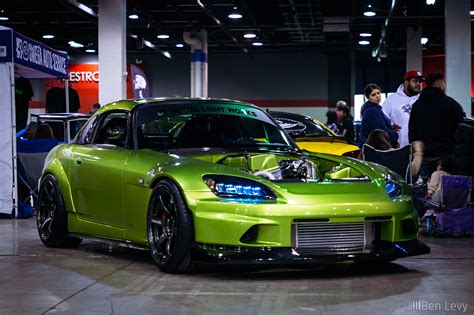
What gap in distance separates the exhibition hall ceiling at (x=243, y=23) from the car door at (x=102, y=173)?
18223 mm

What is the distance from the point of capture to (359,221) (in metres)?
5.79

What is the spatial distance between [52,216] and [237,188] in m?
2.53

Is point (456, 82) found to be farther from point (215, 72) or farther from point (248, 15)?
point (215, 72)

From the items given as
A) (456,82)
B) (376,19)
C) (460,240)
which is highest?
(376,19)

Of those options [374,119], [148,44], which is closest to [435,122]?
[374,119]

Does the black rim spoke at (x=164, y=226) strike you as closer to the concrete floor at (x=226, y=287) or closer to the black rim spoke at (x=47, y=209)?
the concrete floor at (x=226, y=287)

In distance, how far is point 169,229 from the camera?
603cm

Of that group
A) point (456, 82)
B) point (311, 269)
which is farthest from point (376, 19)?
point (311, 269)

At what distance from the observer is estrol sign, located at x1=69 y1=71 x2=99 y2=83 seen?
132 ft

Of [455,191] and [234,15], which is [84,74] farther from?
[455,191]

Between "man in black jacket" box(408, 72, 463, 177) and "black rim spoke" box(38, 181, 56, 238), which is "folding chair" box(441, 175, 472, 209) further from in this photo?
"black rim spoke" box(38, 181, 56, 238)

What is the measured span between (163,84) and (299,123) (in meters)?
30.9

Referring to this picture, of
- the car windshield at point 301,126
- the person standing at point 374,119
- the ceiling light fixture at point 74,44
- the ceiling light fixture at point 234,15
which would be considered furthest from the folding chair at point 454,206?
the ceiling light fixture at point 74,44

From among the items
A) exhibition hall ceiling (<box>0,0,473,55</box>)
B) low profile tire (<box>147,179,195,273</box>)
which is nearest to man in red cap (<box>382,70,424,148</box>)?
low profile tire (<box>147,179,195,273</box>)
